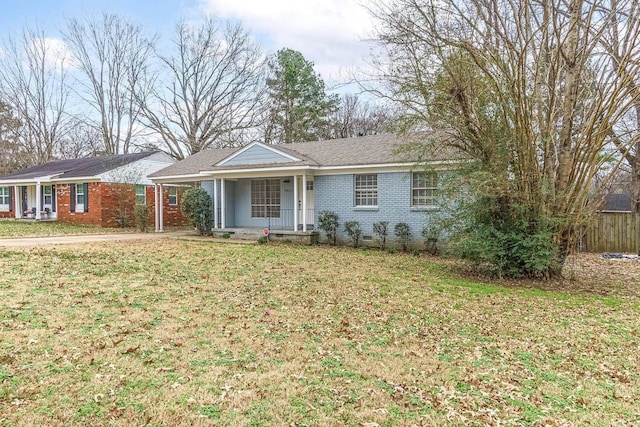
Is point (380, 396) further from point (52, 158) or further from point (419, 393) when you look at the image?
point (52, 158)

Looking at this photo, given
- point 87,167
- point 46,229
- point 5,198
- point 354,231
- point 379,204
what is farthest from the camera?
point 5,198

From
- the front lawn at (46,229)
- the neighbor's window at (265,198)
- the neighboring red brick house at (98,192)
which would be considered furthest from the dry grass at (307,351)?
the neighboring red brick house at (98,192)

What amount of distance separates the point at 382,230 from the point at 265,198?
6.07 m

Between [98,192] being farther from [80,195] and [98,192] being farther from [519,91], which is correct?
[519,91]

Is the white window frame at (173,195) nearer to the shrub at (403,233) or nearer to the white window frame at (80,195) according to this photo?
the white window frame at (80,195)

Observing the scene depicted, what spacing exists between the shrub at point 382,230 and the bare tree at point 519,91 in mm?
5579

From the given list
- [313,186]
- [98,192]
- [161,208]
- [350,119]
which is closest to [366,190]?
[313,186]

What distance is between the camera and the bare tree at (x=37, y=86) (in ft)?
107

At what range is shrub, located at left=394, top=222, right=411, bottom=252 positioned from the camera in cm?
1425

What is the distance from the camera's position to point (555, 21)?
8.27m

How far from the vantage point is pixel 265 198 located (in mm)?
18297

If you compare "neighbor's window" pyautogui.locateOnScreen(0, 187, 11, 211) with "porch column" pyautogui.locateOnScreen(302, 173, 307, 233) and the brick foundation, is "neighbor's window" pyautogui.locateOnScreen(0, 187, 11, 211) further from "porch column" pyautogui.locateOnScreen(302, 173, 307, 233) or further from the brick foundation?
"porch column" pyautogui.locateOnScreen(302, 173, 307, 233)

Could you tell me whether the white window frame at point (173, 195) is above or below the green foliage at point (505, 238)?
above

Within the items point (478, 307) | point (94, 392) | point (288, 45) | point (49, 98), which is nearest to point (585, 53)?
point (478, 307)
